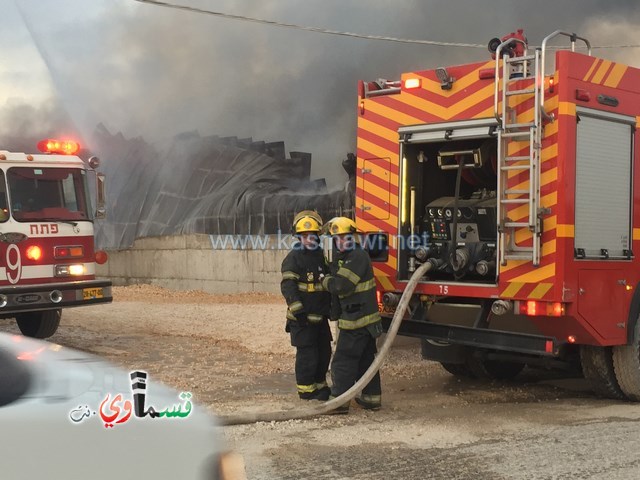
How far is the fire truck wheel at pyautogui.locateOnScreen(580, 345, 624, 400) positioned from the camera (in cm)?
666

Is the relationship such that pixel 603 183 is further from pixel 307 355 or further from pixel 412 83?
pixel 307 355

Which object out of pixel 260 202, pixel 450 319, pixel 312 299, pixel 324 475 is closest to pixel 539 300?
pixel 450 319

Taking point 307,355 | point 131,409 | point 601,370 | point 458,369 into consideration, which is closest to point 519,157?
point 601,370

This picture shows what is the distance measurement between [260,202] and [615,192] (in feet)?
43.4

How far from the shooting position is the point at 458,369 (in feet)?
26.4

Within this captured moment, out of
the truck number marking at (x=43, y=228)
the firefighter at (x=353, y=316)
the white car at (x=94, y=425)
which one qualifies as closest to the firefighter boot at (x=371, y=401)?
the firefighter at (x=353, y=316)

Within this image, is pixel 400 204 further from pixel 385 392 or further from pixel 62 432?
pixel 62 432

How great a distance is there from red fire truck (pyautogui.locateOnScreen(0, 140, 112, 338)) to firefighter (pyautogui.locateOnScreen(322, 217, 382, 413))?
4.20 m

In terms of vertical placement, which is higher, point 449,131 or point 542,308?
point 449,131

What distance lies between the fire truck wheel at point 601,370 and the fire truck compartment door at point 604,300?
324 mm

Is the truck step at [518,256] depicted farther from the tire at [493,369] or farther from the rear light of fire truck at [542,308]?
the tire at [493,369]

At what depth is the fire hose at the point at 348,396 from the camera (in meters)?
5.89

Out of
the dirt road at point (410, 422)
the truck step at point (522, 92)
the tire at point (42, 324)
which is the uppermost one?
the truck step at point (522, 92)

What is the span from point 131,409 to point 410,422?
12.7 ft
